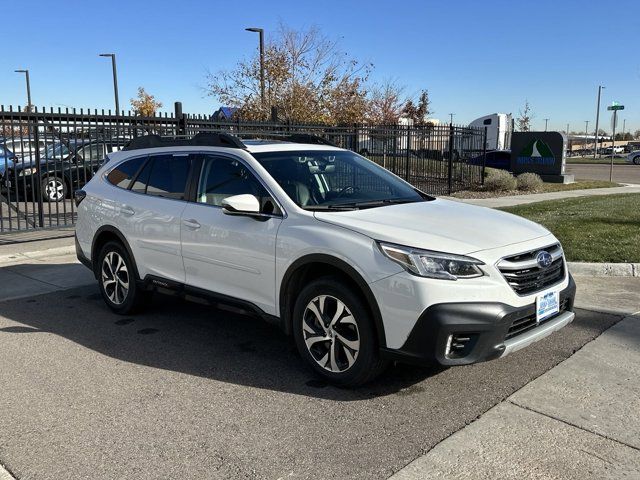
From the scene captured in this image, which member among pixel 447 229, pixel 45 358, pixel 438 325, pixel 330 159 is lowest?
pixel 45 358

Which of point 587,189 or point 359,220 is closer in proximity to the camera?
point 359,220

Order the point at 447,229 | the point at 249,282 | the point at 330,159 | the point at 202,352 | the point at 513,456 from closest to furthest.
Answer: the point at 513,456
the point at 447,229
the point at 249,282
the point at 202,352
the point at 330,159

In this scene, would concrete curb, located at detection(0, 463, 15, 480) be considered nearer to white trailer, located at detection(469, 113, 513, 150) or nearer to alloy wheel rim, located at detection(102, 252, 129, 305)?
alloy wheel rim, located at detection(102, 252, 129, 305)

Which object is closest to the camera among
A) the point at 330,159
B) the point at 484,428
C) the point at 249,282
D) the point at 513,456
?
the point at 513,456

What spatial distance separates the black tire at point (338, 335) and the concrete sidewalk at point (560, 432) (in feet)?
2.47

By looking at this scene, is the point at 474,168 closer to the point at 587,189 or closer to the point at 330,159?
the point at 587,189

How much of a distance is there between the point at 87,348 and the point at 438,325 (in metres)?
3.09

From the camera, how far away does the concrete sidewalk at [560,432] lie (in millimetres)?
3018

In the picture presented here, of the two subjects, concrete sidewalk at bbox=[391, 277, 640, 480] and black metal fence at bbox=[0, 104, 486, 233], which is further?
black metal fence at bbox=[0, 104, 486, 233]

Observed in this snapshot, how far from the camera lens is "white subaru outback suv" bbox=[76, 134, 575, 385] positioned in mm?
3566

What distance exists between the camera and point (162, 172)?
17.9 ft

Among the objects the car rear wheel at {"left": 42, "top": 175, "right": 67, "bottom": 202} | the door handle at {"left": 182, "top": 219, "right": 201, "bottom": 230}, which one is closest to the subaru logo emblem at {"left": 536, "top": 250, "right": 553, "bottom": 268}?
the door handle at {"left": 182, "top": 219, "right": 201, "bottom": 230}

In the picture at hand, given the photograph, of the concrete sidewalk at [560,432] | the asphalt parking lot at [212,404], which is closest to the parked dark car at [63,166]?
the asphalt parking lot at [212,404]

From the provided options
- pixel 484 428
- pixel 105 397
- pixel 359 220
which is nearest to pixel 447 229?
pixel 359 220
